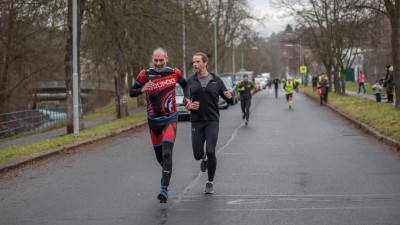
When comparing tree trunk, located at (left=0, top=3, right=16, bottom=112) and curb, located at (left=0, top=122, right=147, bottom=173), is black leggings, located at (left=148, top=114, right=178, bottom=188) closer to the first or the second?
curb, located at (left=0, top=122, right=147, bottom=173)

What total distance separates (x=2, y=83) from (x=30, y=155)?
25.1 metres

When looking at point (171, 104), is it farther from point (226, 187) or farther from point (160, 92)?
point (226, 187)

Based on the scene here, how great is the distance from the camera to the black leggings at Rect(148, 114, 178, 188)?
7781 millimetres

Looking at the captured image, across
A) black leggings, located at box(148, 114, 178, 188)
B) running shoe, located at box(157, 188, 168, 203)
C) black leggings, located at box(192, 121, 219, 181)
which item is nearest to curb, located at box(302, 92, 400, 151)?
black leggings, located at box(192, 121, 219, 181)

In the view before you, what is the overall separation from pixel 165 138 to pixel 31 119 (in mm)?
27817

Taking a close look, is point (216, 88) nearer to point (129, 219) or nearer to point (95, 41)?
point (129, 219)

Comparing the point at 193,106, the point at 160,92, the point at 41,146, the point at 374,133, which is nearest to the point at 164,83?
the point at 160,92

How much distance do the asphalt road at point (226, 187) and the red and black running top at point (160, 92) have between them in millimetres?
1117

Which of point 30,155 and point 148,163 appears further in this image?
point 30,155

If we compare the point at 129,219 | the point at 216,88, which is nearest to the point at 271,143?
the point at 216,88

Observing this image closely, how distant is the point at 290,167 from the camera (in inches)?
441

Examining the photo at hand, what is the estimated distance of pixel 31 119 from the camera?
3434 centimetres

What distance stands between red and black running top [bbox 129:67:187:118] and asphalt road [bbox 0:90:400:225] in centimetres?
112

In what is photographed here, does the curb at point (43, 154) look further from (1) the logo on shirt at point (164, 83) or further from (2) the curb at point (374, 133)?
(2) the curb at point (374, 133)
